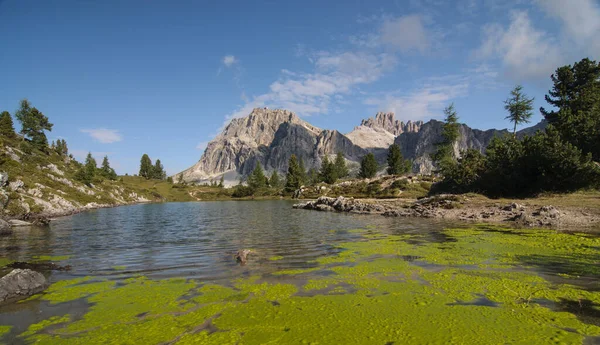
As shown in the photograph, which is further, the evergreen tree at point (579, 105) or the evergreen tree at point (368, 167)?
the evergreen tree at point (368, 167)

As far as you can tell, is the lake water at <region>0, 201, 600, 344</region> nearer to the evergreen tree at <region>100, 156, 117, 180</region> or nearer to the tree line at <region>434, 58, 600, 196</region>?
the tree line at <region>434, 58, 600, 196</region>

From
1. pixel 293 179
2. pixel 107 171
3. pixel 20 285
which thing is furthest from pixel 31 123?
pixel 20 285

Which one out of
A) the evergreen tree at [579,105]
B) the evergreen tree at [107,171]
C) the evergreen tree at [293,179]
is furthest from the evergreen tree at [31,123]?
the evergreen tree at [579,105]

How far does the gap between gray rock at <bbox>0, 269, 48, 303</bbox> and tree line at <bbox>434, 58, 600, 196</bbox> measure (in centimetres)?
5496

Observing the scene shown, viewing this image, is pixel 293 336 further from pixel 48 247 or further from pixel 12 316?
pixel 48 247

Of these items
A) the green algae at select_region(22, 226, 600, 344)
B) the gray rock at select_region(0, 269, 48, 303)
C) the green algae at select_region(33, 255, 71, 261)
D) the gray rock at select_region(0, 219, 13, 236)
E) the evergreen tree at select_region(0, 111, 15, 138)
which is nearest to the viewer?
the green algae at select_region(22, 226, 600, 344)

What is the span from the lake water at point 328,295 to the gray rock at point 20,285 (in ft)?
2.89

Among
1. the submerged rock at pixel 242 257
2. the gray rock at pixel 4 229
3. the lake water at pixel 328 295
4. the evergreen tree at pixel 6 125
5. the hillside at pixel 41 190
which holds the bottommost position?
the lake water at pixel 328 295

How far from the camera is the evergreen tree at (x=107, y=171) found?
560 ft

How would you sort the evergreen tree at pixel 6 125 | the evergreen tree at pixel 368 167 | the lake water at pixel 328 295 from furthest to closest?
the evergreen tree at pixel 368 167 < the evergreen tree at pixel 6 125 < the lake water at pixel 328 295

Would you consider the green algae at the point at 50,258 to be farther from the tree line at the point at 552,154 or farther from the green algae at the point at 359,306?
the tree line at the point at 552,154

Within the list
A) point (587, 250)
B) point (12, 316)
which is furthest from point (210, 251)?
point (587, 250)

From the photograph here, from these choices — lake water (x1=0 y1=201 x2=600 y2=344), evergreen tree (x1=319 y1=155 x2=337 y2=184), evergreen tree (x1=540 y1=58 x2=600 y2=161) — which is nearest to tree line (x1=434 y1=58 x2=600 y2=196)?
evergreen tree (x1=540 y1=58 x2=600 y2=161)

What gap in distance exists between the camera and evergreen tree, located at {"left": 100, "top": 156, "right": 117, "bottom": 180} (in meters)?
171
